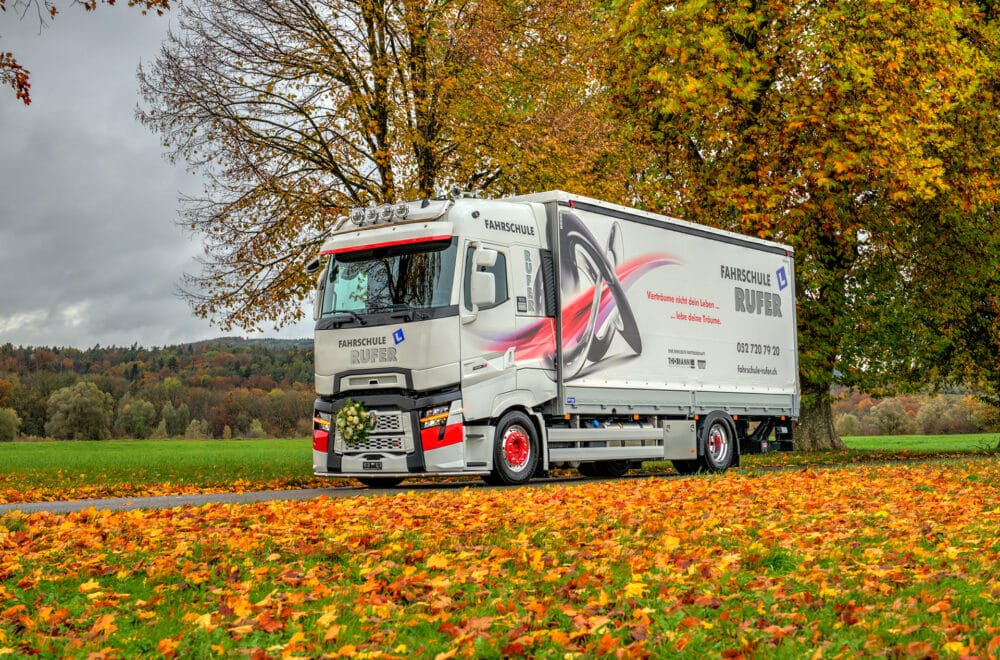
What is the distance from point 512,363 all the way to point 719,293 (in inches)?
242

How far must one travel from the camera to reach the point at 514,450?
627 inches

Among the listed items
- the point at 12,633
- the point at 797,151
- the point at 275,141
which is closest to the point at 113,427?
the point at 275,141

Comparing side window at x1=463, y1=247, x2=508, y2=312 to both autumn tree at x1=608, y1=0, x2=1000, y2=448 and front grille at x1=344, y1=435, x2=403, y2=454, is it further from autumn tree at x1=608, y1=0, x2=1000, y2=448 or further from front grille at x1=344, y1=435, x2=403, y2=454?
autumn tree at x1=608, y1=0, x2=1000, y2=448

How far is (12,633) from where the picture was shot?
19.7 feet

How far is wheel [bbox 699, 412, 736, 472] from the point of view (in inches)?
774

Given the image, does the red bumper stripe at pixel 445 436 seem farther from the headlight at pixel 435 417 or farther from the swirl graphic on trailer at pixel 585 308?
the swirl graphic on trailer at pixel 585 308

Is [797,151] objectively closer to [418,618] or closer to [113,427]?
[418,618]

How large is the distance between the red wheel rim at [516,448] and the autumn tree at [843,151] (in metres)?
10.1

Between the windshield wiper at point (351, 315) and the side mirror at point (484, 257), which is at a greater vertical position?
the side mirror at point (484, 257)

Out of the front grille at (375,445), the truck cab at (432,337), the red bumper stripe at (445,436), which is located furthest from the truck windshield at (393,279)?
the front grille at (375,445)

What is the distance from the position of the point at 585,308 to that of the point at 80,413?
54185 mm

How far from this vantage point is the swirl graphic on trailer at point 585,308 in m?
16.2

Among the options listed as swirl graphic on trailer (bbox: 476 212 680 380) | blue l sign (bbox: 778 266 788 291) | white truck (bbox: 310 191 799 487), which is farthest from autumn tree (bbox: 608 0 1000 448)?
swirl graphic on trailer (bbox: 476 212 680 380)

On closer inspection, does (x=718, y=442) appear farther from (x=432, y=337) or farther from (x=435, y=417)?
(x=432, y=337)
